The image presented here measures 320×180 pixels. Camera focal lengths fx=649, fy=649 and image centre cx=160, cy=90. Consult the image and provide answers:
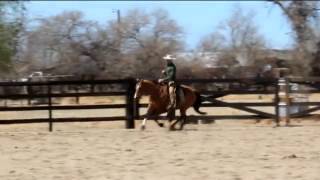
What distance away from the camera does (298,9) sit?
26.7m

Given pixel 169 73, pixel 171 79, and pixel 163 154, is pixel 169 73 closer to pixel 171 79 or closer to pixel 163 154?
pixel 171 79

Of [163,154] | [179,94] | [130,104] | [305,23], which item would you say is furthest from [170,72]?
[305,23]

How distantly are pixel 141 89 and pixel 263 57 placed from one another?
59.2 meters

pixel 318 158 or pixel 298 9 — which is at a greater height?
pixel 298 9

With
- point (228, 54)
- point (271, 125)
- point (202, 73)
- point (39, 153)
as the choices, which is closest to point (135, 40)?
point (202, 73)

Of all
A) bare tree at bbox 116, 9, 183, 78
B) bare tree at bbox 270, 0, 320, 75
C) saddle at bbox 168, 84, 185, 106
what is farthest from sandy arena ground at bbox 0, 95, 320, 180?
bare tree at bbox 116, 9, 183, 78

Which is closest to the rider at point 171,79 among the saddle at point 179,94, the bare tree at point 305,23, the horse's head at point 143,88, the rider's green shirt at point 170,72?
the rider's green shirt at point 170,72

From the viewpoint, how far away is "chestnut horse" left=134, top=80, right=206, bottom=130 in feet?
55.2

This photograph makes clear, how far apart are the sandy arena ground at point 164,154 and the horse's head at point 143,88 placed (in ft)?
3.27

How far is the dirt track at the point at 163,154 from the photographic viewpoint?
9.06 metres

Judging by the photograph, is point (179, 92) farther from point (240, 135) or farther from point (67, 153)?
point (67, 153)

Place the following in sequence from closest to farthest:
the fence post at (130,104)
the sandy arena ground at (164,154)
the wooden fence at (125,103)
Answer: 1. the sandy arena ground at (164,154)
2. the wooden fence at (125,103)
3. the fence post at (130,104)

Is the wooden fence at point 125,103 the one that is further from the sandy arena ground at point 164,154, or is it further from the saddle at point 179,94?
the sandy arena ground at point 164,154

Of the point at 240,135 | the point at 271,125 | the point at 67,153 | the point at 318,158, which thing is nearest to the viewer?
the point at 318,158
